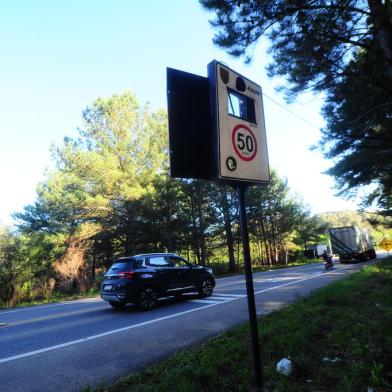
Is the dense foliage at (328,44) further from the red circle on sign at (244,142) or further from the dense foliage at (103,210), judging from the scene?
Answer: the dense foliage at (103,210)

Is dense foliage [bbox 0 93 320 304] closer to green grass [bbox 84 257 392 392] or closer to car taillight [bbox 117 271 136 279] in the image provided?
car taillight [bbox 117 271 136 279]

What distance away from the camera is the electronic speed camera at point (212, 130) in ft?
8.43

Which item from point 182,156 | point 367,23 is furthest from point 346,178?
point 182,156

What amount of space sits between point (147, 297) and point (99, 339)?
3.51 meters

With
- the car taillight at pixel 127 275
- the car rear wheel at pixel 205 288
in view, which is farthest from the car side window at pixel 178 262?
the car taillight at pixel 127 275

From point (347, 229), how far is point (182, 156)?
30.5 meters

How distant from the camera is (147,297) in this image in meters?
9.89

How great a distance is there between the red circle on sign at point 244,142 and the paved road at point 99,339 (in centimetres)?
359

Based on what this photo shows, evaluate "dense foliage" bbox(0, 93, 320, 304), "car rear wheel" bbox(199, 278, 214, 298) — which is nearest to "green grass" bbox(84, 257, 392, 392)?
"car rear wheel" bbox(199, 278, 214, 298)

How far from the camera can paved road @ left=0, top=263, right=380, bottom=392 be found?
4547mm

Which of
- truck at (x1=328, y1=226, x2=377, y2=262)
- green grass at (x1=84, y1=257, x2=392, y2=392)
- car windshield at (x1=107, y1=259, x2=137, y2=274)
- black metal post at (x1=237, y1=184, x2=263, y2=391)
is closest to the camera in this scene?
black metal post at (x1=237, y1=184, x2=263, y2=391)

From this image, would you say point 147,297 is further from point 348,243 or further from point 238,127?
point 348,243

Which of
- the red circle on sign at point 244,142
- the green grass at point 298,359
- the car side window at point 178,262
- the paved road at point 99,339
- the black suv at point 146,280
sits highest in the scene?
the red circle on sign at point 244,142

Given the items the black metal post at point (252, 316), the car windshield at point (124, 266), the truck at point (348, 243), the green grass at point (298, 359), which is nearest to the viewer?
the black metal post at point (252, 316)
